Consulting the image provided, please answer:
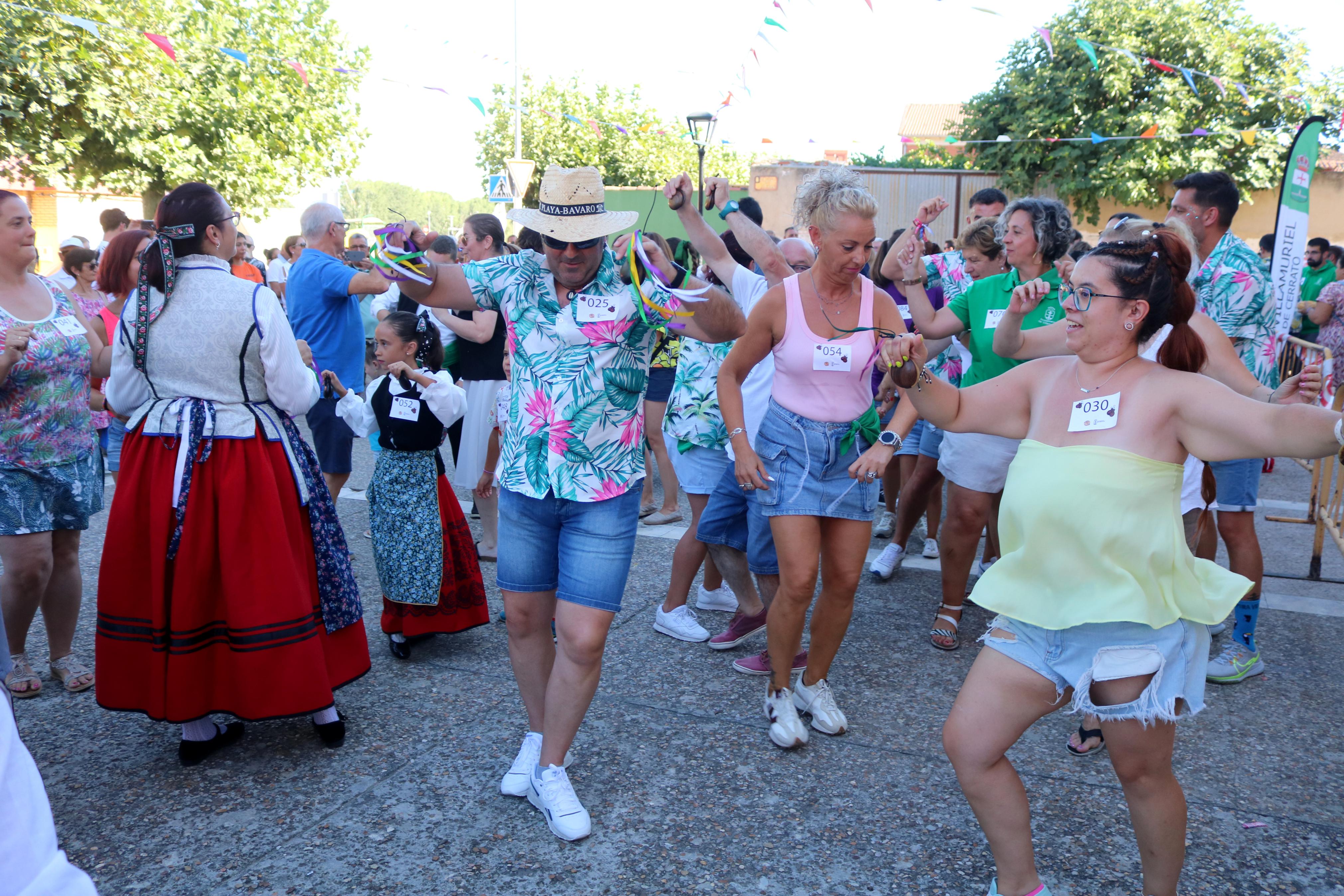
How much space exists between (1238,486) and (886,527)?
262 cm

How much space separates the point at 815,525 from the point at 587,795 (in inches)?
47.2

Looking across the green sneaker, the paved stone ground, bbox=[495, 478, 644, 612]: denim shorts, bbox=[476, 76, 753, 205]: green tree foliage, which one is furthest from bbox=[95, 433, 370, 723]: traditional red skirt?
bbox=[476, 76, 753, 205]: green tree foliage

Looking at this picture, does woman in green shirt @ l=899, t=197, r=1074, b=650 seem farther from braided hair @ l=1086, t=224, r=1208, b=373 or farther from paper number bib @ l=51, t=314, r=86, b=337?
paper number bib @ l=51, t=314, r=86, b=337

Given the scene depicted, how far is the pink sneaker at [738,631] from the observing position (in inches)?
175

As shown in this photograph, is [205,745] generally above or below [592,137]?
below

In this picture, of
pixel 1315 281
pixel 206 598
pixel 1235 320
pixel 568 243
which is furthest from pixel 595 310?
pixel 1315 281

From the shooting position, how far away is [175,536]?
124 inches

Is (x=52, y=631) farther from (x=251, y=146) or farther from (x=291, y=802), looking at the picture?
(x=251, y=146)

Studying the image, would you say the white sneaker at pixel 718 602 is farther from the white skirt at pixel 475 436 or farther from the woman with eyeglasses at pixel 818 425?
the white skirt at pixel 475 436

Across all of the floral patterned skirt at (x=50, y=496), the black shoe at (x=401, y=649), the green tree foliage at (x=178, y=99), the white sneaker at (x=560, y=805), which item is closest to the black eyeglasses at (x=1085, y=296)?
the white sneaker at (x=560, y=805)

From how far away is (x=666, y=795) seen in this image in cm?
313

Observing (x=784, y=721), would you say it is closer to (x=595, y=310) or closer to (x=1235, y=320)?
(x=595, y=310)

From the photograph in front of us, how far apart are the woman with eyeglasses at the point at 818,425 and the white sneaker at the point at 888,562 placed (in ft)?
6.52

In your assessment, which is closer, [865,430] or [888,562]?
[865,430]
